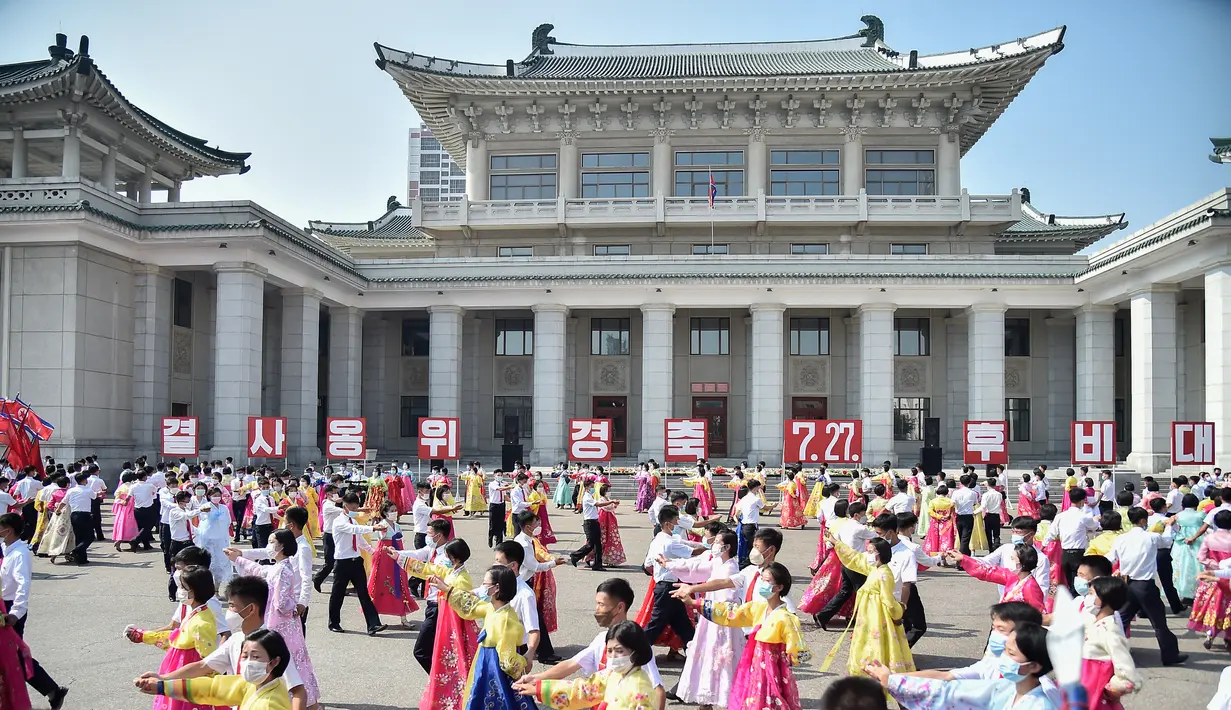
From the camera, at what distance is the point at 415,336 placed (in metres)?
35.3

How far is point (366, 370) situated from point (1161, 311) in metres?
28.0

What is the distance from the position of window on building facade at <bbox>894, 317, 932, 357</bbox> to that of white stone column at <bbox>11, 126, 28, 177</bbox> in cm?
2999

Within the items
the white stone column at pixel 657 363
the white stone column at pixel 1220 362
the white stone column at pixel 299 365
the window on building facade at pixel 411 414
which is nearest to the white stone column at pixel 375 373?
the window on building facade at pixel 411 414

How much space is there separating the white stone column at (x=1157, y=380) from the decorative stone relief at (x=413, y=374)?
25.3 m

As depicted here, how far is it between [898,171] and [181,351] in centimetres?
2723

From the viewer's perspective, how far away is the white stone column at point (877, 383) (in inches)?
1159

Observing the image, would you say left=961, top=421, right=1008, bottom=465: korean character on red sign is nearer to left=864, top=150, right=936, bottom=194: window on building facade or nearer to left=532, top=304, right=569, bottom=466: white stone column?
left=532, top=304, right=569, bottom=466: white stone column

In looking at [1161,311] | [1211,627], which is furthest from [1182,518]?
[1161,311]

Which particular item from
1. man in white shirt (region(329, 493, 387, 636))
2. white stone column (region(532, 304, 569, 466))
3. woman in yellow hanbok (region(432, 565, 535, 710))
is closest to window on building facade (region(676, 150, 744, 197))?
white stone column (region(532, 304, 569, 466))

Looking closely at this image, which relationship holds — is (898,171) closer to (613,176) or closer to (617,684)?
(613,176)

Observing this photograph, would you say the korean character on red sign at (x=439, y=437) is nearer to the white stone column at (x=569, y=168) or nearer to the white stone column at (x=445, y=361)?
the white stone column at (x=445, y=361)

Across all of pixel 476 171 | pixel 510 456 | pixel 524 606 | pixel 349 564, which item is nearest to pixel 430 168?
pixel 476 171

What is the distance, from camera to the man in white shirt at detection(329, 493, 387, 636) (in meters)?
9.21

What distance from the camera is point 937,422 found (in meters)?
32.3
